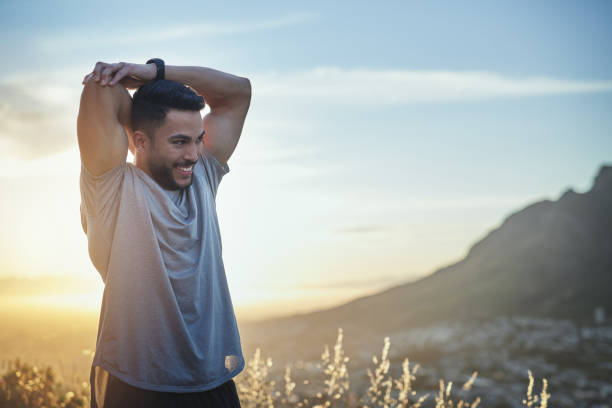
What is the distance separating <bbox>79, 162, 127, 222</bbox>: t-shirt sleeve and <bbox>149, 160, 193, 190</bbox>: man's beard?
0.50 feet

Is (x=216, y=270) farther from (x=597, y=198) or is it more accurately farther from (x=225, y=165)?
(x=597, y=198)

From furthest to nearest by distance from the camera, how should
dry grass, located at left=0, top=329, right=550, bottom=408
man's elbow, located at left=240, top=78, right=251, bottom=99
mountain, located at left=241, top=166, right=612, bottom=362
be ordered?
1. mountain, located at left=241, top=166, right=612, bottom=362
2. dry grass, located at left=0, top=329, right=550, bottom=408
3. man's elbow, located at left=240, top=78, right=251, bottom=99

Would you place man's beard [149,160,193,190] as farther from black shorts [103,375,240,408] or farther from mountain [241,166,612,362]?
mountain [241,166,612,362]

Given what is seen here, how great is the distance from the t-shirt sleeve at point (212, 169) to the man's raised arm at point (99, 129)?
0.53 meters

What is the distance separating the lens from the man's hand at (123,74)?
222cm

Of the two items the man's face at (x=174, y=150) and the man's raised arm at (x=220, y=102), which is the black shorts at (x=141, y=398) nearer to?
the man's face at (x=174, y=150)

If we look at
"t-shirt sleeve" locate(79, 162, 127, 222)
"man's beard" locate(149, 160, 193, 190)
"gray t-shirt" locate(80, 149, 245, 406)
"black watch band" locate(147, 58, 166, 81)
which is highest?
"black watch band" locate(147, 58, 166, 81)

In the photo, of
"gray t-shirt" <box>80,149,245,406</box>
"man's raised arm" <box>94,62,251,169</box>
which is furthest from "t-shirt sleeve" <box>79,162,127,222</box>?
"man's raised arm" <box>94,62,251,169</box>

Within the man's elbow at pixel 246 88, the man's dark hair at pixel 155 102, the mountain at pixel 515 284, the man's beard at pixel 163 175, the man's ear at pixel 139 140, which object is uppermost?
the mountain at pixel 515 284

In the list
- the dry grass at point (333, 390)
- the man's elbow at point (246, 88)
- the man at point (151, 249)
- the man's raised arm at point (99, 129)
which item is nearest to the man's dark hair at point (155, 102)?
the man at point (151, 249)

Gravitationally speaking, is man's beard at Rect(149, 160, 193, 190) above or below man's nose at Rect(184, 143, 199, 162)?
below

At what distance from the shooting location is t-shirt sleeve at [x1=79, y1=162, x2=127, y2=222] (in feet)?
7.44

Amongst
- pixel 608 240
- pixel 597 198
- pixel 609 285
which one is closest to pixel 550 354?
pixel 609 285

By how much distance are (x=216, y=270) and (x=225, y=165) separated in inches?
25.3
